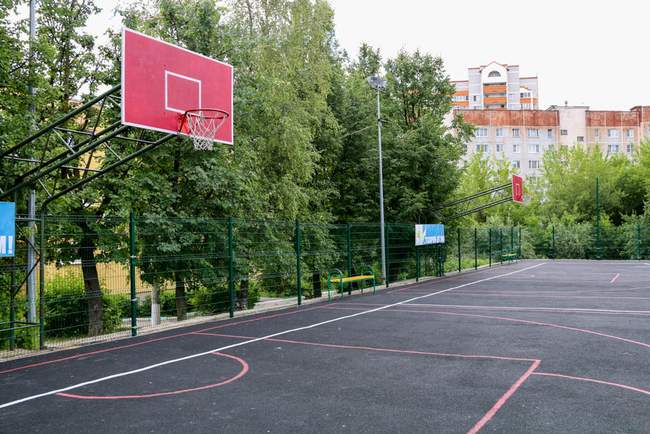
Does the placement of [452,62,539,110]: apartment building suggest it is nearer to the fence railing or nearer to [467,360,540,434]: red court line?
the fence railing

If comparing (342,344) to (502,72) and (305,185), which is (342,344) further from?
(502,72)

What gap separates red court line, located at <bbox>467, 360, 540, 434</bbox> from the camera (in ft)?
18.3

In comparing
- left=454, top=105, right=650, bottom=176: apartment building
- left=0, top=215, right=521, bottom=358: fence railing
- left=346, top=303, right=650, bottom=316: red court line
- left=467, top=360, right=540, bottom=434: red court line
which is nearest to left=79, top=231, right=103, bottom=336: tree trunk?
left=0, top=215, right=521, bottom=358: fence railing

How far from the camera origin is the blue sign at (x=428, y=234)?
76.0ft

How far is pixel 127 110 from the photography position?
9.16m

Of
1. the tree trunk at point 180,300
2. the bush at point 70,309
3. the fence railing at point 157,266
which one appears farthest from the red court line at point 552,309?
the bush at point 70,309

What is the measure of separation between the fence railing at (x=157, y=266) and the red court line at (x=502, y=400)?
7591 millimetres

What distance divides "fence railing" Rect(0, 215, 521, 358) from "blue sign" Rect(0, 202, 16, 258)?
72cm

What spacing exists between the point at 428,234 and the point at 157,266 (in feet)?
41.0

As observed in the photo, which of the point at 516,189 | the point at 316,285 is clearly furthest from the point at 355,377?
the point at 516,189

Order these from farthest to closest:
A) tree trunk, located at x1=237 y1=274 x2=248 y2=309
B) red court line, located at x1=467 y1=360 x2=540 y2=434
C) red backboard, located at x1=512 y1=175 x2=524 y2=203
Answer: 1. red backboard, located at x1=512 y1=175 x2=524 y2=203
2. tree trunk, located at x1=237 y1=274 x2=248 y2=309
3. red court line, located at x1=467 y1=360 x2=540 y2=434

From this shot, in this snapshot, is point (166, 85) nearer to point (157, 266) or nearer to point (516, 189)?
point (157, 266)

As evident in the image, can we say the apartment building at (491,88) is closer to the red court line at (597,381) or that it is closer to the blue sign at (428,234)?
the blue sign at (428,234)

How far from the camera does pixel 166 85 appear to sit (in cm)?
1013
